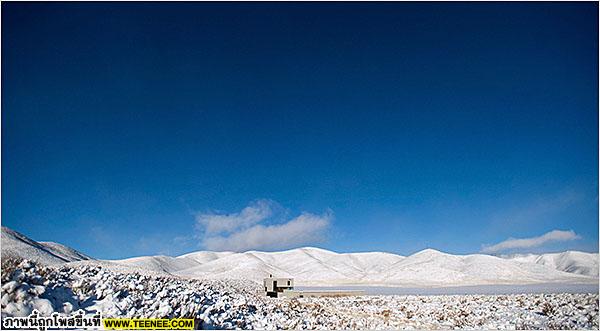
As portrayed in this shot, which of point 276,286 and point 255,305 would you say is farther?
point 276,286

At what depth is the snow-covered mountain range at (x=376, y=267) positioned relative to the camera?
14880 mm

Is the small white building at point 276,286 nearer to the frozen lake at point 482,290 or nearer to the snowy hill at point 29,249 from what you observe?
the frozen lake at point 482,290

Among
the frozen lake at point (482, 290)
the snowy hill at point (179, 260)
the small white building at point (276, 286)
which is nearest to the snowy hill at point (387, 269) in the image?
the snowy hill at point (179, 260)

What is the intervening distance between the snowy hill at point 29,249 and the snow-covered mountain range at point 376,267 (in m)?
3.60

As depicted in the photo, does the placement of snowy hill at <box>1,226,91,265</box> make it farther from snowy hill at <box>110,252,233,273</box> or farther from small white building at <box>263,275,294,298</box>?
small white building at <box>263,275,294,298</box>

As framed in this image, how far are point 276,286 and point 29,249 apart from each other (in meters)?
5.06

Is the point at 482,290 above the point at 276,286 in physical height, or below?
below

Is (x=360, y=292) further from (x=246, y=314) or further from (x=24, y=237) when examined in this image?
(x=24, y=237)

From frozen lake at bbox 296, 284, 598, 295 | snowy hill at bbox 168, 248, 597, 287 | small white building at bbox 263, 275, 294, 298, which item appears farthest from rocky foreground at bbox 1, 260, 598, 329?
snowy hill at bbox 168, 248, 597, 287

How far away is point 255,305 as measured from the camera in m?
8.17

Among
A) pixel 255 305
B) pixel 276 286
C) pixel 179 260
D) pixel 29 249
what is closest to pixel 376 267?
pixel 179 260

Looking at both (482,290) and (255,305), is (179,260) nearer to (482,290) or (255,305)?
(255,305)

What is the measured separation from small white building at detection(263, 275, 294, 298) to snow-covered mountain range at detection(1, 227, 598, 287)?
3.90m

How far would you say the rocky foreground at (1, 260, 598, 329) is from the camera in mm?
6906
